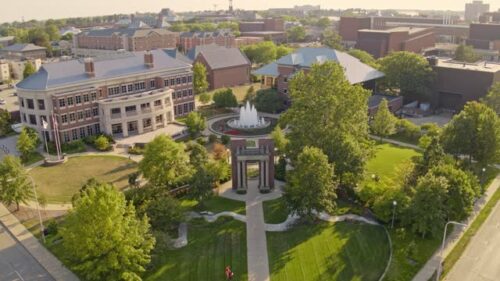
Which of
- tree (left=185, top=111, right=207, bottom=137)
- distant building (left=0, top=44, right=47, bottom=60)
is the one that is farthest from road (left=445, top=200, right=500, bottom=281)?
distant building (left=0, top=44, right=47, bottom=60)

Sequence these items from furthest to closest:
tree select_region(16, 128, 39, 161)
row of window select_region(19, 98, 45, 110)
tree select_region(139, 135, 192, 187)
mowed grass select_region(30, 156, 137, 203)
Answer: row of window select_region(19, 98, 45, 110), tree select_region(16, 128, 39, 161), mowed grass select_region(30, 156, 137, 203), tree select_region(139, 135, 192, 187)

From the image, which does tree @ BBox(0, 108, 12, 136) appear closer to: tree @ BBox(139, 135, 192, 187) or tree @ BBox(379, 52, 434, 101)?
tree @ BBox(139, 135, 192, 187)

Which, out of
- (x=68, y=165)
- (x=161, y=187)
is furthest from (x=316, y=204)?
(x=68, y=165)

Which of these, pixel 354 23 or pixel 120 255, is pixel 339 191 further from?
pixel 354 23

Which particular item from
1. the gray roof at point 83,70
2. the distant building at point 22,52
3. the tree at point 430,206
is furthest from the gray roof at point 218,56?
the tree at point 430,206

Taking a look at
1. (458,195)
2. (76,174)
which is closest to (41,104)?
(76,174)

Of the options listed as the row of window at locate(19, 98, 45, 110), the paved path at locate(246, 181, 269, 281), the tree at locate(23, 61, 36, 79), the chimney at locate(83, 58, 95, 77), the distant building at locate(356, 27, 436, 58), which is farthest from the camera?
the distant building at locate(356, 27, 436, 58)

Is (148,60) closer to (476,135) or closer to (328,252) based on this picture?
(328,252)
